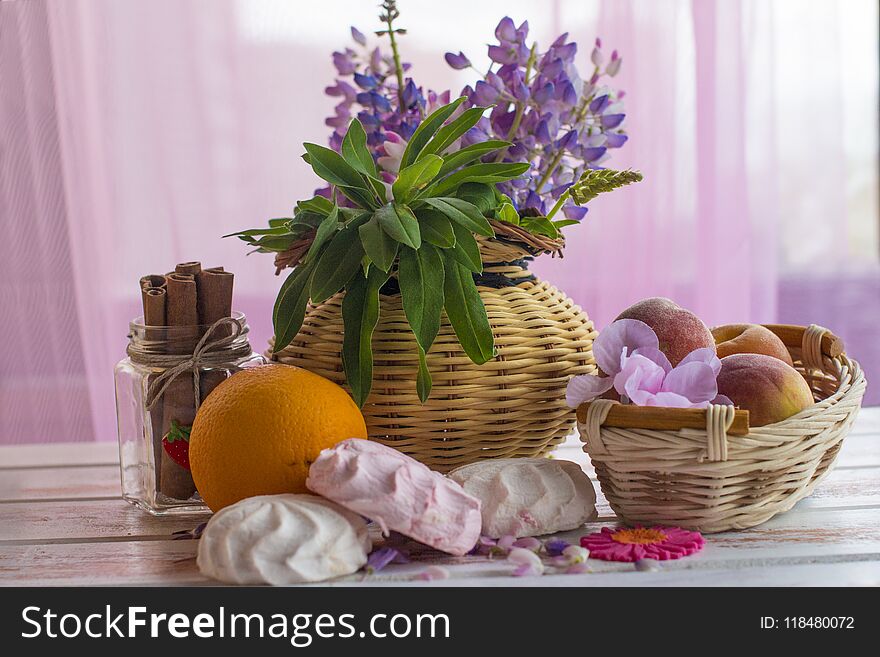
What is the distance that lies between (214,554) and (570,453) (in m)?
0.47

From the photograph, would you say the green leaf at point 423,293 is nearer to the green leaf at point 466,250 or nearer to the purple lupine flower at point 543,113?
the green leaf at point 466,250

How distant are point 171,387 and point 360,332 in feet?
0.56

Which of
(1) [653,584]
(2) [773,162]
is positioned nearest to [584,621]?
(1) [653,584]

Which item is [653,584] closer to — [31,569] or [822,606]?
[822,606]

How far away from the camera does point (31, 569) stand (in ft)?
2.17

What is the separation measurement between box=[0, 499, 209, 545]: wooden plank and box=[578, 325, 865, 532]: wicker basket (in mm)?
335

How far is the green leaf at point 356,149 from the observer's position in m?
0.73

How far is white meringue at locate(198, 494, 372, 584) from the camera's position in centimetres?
59

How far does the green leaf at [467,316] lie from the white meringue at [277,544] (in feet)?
0.57

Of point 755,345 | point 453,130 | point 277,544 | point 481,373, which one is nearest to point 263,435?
point 277,544

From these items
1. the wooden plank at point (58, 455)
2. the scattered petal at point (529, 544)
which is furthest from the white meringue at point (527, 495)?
the wooden plank at point (58, 455)

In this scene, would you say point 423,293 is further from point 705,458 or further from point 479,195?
point 705,458

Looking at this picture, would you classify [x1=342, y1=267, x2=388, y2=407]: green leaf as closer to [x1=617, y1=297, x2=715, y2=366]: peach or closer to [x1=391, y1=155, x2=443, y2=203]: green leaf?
[x1=391, y1=155, x2=443, y2=203]: green leaf

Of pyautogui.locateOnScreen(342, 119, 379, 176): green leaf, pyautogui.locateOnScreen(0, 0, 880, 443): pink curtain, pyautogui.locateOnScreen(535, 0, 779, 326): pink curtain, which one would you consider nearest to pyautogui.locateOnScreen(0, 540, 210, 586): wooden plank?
pyautogui.locateOnScreen(342, 119, 379, 176): green leaf
